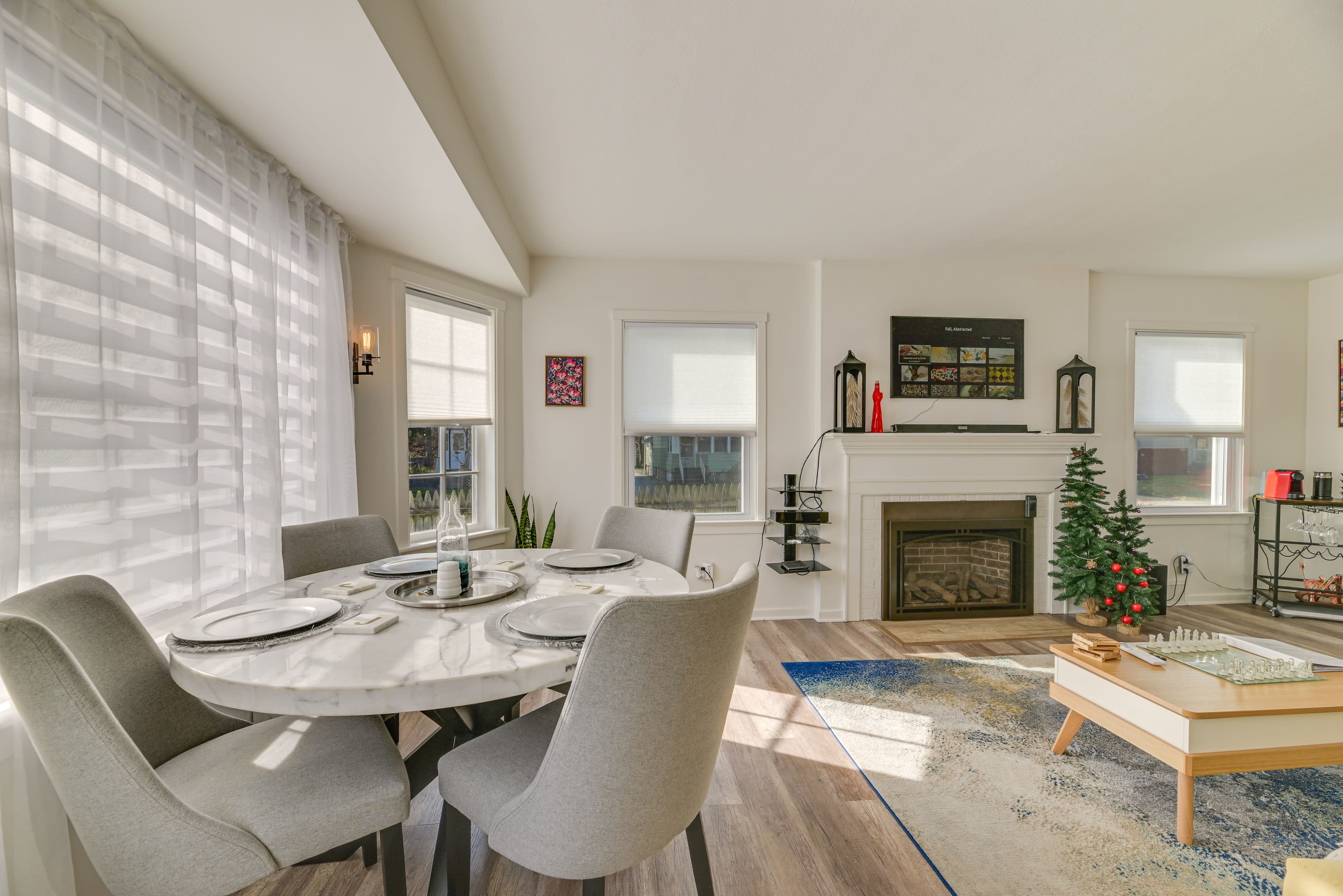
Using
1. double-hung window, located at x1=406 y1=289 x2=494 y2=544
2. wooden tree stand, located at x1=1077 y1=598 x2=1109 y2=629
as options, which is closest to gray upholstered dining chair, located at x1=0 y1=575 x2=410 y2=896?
double-hung window, located at x1=406 y1=289 x2=494 y2=544

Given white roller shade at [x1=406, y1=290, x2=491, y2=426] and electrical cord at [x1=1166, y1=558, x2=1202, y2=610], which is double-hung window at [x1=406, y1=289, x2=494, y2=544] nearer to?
white roller shade at [x1=406, y1=290, x2=491, y2=426]

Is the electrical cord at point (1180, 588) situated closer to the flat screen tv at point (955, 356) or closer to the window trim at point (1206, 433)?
the window trim at point (1206, 433)

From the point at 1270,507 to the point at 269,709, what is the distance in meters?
6.25

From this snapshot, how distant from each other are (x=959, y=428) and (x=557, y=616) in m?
3.56

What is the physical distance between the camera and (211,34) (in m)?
1.44

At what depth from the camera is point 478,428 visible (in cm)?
386

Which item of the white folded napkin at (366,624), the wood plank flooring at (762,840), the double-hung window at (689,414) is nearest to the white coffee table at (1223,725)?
the wood plank flooring at (762,840)

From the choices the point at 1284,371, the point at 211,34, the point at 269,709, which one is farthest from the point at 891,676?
the point at 1284,371

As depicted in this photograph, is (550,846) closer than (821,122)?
Yes

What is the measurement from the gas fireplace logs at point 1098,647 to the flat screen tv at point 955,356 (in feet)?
7.19

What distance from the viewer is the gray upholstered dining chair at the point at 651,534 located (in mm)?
2393

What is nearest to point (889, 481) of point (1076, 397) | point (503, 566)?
point (1076, 397)

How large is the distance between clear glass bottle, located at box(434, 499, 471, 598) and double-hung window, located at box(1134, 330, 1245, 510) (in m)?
4.90

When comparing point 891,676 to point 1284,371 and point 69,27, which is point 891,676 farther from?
point 1284,371
